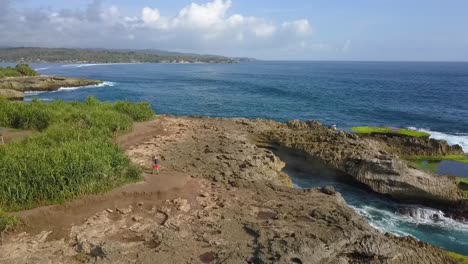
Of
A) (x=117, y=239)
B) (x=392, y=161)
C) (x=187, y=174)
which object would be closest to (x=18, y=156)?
(x=117, y=239)

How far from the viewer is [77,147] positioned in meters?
17.0

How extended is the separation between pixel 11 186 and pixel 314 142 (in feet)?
69.5

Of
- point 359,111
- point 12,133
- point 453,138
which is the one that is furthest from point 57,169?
point 359,111

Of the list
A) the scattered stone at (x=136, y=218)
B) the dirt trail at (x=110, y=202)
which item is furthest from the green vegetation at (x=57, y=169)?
the scattered stone at (x=136, y=218)

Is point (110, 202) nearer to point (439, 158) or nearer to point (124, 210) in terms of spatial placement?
point (124, 210)

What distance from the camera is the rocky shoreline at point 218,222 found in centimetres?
1235

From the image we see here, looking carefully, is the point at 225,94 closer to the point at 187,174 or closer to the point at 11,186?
the point at 187,174

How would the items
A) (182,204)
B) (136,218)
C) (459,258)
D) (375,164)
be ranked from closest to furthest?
(136,218) < (459,258) < (182,204) < (375,164)

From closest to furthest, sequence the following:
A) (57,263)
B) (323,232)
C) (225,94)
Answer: (57,263)
(323,232)
(225,94)

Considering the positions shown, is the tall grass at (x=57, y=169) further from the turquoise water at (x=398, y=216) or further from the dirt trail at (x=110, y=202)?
the turquoise water at (x=398, y=216)

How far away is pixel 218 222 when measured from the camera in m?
14.4

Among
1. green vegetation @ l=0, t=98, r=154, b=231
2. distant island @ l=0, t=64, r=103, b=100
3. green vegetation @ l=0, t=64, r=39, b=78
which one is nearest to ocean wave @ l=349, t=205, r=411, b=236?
green vegetation @ l=0, t=98, r=154, b=231

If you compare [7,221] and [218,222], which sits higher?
[7,221]

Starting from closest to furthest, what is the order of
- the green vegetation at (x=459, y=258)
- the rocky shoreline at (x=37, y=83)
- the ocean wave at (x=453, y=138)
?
the green vegetation at (x=459, y=258), the ocean wave at (x=453, y=138), the rocky shoreline at (x=37, y=83)
